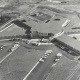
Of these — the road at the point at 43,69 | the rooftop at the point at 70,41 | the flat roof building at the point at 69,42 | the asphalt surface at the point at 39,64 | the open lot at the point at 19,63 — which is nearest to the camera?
the road at the point at 43,69

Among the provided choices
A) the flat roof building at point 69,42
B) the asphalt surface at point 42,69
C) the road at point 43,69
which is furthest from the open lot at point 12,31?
the asphalt surface at point 42,69

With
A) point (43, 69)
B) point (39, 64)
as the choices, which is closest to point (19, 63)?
point (39, 64)

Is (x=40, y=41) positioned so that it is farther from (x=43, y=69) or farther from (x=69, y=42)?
(x=43, y=69)

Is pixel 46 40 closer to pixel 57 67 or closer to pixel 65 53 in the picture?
pixel 65 53

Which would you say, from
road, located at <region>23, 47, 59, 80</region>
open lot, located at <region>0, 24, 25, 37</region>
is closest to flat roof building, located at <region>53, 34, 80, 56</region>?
road, located at <region>23, 47, 59, 80</region>

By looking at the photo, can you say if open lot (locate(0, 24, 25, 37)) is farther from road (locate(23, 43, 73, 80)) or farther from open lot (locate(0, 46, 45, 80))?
road (locate(23, 43, 73, 80))

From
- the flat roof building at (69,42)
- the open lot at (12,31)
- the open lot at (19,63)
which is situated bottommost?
the open lot at (19,63)

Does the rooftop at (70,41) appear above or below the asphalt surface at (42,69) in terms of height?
above

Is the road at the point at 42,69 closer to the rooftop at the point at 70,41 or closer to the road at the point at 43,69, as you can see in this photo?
the road at the point at 43,69
